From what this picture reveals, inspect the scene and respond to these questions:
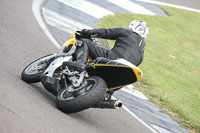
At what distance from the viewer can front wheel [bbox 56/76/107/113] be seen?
5.82 metres

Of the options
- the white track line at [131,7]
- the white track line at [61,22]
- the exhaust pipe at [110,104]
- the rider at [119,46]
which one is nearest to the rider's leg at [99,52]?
the rider at [119,46]

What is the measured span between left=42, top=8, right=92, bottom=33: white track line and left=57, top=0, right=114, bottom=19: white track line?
149 cm

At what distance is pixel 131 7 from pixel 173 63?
14.6ft

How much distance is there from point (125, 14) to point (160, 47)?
2.20m

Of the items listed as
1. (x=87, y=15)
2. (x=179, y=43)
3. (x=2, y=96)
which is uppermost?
(x=2, y=96)

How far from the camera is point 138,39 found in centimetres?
668

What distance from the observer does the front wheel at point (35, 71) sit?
699 centimetres

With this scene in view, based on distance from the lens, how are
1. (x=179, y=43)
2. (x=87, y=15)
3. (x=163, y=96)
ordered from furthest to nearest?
1. (x=179, y=43)
2. (x=87, y=15)
3. (x=163, y=96)

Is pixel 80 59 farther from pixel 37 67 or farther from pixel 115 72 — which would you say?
pixel 37 67

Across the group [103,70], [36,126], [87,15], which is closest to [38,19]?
[87,15]

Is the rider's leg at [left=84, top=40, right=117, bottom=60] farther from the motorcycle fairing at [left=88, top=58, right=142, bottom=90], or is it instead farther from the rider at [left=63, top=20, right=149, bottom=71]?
the motorcycle fairing at [left=88, top=58, right=142, bottom=90]

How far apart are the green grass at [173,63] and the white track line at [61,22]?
114 cm

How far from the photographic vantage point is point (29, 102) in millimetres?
5922

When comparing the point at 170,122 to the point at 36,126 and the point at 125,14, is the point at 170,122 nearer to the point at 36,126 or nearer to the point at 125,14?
the point at 36,126
